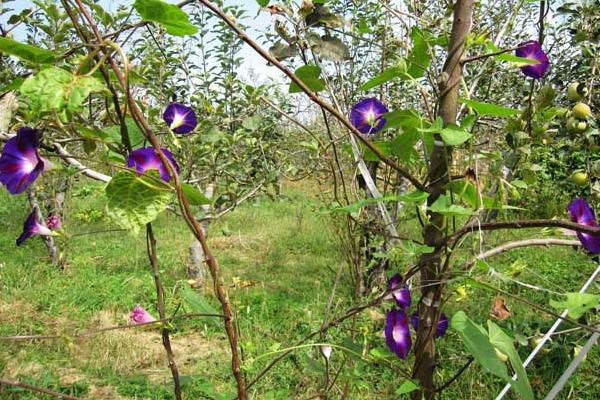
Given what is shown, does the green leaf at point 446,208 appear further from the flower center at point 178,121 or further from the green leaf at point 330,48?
the flower center at point 178,121

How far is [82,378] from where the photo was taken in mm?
2555

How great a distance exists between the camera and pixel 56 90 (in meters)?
0.42

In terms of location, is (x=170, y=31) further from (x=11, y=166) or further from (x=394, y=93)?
(x=394, y=93)

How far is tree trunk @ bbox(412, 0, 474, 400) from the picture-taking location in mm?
755

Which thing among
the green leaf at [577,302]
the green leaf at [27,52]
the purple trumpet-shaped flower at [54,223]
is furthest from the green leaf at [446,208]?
the purple trumpet-shaped flower at [54,223]

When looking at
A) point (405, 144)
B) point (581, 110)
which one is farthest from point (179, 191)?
point (581, 110)

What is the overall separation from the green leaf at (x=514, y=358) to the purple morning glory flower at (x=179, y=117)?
20.5 inches

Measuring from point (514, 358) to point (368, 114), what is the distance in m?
0.47

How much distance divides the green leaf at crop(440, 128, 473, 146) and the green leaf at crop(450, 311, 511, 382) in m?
0.22

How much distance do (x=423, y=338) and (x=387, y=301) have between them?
0.19 meters

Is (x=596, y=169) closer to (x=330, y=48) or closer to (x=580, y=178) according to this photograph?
(x=580, y=178)

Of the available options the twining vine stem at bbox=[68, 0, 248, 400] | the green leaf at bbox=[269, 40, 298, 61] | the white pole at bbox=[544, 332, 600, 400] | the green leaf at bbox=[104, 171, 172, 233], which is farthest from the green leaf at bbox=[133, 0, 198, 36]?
the white pole at bbox=[544, 332, 600, 400]

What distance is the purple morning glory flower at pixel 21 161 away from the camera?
58 cm

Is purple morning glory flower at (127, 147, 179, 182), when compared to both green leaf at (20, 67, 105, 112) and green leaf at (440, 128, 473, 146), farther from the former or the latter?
green leaf at (440, 128, 473, 146)
